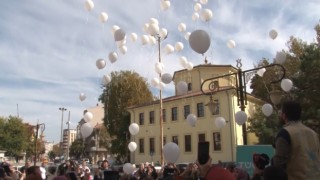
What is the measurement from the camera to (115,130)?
49.3 metres

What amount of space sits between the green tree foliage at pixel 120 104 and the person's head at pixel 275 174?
45587mm

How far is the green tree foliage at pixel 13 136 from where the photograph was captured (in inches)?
2394

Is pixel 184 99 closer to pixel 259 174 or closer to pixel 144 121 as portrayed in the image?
pixel 144 121

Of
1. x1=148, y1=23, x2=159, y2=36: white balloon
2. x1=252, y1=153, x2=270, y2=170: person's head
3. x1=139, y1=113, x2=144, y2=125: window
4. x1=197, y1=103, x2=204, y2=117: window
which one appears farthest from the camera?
x1=139, y1=113, x2=144, y2=125: window

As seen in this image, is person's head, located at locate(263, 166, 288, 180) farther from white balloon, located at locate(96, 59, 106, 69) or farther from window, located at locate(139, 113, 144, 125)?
window, located at locate(139, 113, 144, 125)

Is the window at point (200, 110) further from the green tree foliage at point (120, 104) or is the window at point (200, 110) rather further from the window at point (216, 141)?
the green tree foliage at point (120, 104)

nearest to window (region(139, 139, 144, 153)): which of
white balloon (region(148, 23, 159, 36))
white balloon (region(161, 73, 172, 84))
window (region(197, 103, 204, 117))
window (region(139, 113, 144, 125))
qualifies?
window (region(139, 113, 144, 125))

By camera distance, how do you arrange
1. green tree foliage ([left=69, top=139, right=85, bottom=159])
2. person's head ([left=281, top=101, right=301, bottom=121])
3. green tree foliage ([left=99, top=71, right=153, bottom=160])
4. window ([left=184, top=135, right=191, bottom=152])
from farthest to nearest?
1. green tree foliage ([left=69, top=139, right=85, bottom=159])
2. green tree foliage ([left=99, top=71, right=153, bottom=160])
3. window ([left=184, top=135, right=191, bottom=152])
4. person's head ([left=281, top=101, right=301, bottom=121])

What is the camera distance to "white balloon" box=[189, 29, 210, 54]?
8.32 meters

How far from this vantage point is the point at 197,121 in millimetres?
38312

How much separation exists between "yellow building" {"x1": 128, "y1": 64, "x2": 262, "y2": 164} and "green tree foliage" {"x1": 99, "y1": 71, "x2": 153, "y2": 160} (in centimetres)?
308

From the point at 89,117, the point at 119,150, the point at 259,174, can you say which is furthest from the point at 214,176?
the point at 119,150

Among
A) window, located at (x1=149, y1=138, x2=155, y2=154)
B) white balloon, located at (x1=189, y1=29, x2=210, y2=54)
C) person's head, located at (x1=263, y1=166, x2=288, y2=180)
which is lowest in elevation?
person's head, located at (x1=263, y1=166, x2=288, y2=180)

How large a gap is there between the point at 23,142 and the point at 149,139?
93.5ft
